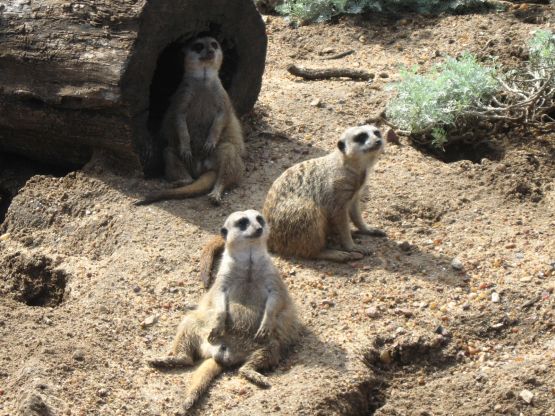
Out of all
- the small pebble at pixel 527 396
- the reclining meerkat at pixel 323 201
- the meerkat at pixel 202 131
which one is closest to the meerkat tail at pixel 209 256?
the reclining meerkat at pixel 323 201

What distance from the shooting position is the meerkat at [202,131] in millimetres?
5660

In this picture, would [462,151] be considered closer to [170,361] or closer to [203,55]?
[203,55]

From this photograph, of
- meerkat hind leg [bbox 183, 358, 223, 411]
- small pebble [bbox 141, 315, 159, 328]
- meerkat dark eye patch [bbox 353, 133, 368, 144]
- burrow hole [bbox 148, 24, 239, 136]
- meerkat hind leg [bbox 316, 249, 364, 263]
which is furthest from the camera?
burrow hole [bbox 148, 24, 239, 136]

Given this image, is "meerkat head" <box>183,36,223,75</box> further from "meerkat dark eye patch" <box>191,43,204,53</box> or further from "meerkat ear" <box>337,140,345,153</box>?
"meerkat ear" <box>337,140,345,153</box>

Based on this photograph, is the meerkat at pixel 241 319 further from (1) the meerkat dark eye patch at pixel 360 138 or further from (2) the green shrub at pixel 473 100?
(2) the green shrub at pixel 473 100

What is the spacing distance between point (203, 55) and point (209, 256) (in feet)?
4.73

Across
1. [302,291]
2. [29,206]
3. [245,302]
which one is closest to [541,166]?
[302,291]

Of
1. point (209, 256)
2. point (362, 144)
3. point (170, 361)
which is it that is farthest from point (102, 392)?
point (362, 144)

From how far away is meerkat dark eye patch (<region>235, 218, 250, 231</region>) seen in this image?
4367 millimetres

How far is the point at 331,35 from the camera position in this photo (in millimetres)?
7312

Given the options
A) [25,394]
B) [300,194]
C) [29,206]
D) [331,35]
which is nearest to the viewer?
[25,394]

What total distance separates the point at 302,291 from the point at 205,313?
0.58 metres

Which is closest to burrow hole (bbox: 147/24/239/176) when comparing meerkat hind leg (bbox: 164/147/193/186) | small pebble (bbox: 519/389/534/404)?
meerkat hind leg (bbox: 164/147/193/186)

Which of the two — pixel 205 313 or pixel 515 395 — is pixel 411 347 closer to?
pixel 515 395
